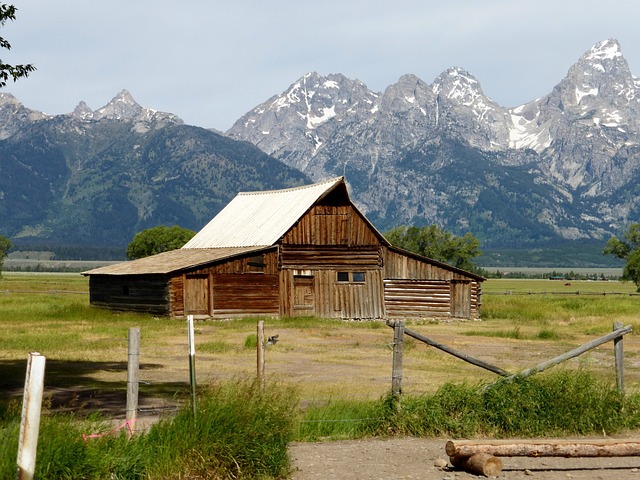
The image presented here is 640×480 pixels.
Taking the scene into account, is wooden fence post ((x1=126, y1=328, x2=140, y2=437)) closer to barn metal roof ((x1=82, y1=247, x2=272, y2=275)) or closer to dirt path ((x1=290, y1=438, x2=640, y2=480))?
dirt path ((x1=290, y1=438, x2=640, y2=480))

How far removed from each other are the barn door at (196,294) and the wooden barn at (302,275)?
0.17ft

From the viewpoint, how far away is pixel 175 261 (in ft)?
174

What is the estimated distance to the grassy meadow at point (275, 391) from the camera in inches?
441

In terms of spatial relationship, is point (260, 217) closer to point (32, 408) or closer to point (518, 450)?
point (518, 450)

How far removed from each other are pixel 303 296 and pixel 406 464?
39.6 m

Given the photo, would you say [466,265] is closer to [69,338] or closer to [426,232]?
[426,232]

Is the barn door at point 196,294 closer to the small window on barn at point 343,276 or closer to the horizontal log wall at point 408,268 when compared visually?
the small window on barn at point 343,276

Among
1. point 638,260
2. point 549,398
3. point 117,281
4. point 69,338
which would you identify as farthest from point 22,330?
point 638,260

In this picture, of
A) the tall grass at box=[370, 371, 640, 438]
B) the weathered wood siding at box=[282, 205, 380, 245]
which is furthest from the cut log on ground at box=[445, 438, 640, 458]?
the weathered wood siding at box=[282, 205, 380, 245]

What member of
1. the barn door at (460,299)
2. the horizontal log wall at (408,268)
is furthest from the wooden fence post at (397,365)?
the barn door at (460,299)

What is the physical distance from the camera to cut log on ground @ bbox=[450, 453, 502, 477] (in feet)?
40.5

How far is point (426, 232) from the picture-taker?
116562 millimetres

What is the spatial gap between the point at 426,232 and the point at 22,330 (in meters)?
82.1

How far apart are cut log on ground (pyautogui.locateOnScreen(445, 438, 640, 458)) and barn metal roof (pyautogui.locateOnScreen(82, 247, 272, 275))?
3611 cm
